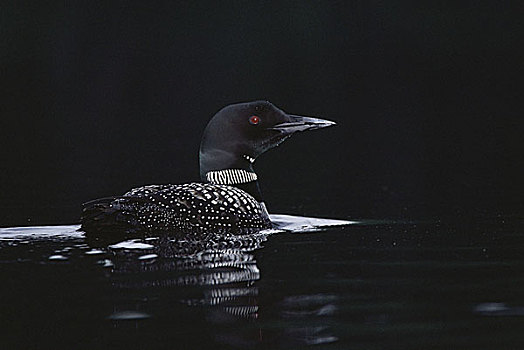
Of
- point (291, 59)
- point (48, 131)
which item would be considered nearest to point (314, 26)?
point (291, 59)

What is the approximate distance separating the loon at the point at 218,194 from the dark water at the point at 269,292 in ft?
0.54

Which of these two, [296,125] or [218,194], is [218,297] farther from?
[296,125]

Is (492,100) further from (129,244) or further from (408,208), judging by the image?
(129,244)

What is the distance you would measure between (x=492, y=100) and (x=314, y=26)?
10.0 metres

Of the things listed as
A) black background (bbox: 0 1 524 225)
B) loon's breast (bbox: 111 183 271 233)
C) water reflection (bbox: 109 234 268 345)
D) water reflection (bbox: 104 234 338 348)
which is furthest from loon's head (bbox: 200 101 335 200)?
water reflection (bbox: 104 234 338 348)

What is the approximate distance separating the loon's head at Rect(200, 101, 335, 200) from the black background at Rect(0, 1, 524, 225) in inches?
32.4

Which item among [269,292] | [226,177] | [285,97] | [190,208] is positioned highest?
[285,97]

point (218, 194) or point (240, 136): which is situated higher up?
point (240, 136)

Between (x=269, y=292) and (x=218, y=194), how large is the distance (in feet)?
6.08

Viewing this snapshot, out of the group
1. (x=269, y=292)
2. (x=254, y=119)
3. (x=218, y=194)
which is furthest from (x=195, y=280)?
(x=254, y=119)

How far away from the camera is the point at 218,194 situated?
6.29 metres

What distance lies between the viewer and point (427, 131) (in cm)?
1989

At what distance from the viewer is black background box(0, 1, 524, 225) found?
9945 mm

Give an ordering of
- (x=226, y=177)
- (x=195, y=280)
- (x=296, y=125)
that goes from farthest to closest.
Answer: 1. (x=296, y=125)
2. (x=226, y=177)
3. (x=195, y=280)
